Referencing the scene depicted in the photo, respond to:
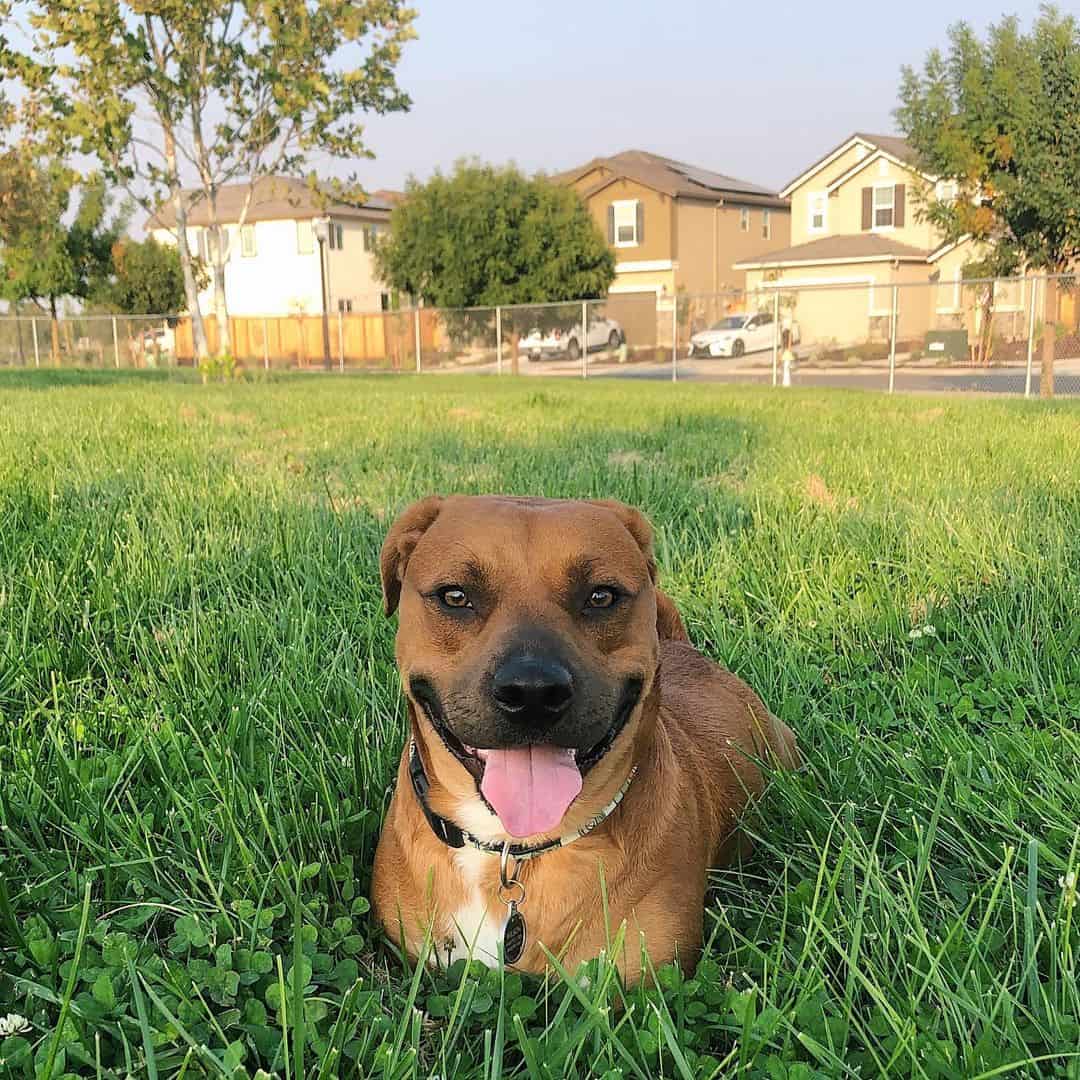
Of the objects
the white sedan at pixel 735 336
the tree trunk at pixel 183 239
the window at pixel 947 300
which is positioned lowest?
the white sedan at pixel 735 336

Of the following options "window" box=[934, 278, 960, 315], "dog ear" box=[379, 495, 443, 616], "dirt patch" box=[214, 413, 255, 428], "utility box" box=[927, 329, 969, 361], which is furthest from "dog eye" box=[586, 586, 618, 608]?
"window" box=[934, 278, 960, 315]

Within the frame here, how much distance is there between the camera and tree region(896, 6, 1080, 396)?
60.2 feet

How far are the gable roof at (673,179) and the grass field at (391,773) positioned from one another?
43.7 m

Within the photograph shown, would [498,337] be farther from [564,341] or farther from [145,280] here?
[145,280]

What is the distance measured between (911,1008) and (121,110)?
26.6 meters

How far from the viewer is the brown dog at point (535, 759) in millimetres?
2182

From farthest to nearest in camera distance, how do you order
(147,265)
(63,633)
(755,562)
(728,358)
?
(147,265)
(728,358)
(755,562)
(63,633)

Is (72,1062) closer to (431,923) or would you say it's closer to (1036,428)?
(431,923)

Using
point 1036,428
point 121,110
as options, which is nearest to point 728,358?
point 121,110

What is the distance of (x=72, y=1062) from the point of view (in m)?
1.79

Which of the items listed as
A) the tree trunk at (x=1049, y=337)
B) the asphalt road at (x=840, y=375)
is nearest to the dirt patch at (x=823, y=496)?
the tree trunk at (x=1049, y=337)

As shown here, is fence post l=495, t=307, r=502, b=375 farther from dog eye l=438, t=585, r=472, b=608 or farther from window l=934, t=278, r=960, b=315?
dog eye l=438, t=585, r=472, b=608

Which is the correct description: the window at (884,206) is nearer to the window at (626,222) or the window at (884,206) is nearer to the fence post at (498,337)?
the window at (626,222)

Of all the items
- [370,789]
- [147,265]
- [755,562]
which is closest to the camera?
[370,789]
